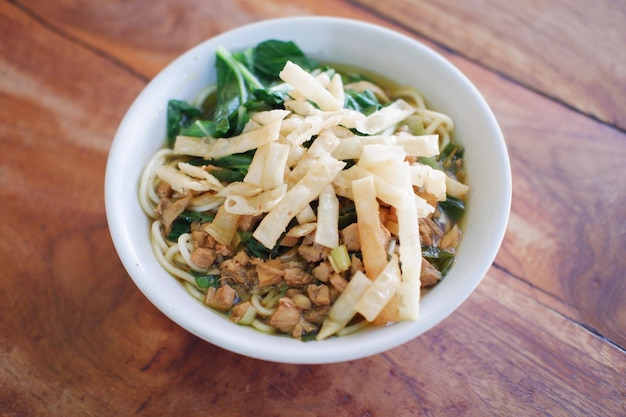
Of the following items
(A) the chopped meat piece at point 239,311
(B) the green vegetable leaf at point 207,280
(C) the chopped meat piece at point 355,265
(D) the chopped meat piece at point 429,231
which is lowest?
(B) the green vegetable leaf at point 207,280

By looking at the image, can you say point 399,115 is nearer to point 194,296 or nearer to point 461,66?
point 461,66

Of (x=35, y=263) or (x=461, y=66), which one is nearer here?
(x=35, y=263)

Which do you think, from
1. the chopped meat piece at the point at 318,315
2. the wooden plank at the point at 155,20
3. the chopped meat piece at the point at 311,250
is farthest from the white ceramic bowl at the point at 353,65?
the wooden plank at the point at 155,20

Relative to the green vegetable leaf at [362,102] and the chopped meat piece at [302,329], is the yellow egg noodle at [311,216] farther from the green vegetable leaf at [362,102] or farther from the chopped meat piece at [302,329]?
the green vegetable leaf at [362,102]

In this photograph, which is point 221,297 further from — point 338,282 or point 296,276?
point 338,282

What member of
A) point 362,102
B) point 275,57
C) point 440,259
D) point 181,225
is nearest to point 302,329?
point 440,259

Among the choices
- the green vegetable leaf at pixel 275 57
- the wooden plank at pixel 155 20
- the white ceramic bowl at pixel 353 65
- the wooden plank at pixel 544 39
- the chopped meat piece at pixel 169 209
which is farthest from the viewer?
the wooden plank at pixel 155 20

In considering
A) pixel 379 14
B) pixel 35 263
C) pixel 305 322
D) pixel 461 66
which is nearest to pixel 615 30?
pixel 461 66

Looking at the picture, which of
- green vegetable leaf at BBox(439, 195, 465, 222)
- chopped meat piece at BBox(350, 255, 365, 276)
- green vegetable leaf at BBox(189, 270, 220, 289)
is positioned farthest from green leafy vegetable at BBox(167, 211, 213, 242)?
green vegetable leaf at BBox(439, 195, 465, 222)
